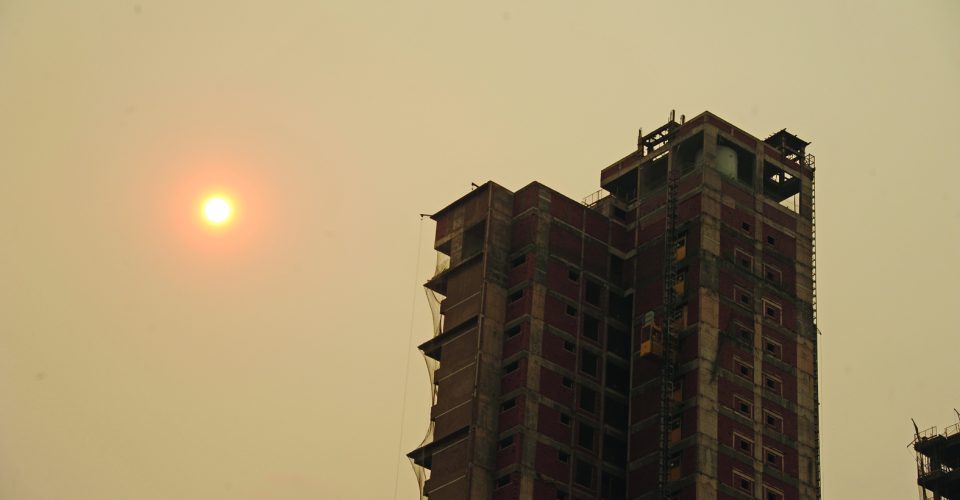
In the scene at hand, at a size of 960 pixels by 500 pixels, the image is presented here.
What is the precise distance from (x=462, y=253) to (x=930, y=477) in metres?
54.3

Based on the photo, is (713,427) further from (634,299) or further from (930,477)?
(930,477)

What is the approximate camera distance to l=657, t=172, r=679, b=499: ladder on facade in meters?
138

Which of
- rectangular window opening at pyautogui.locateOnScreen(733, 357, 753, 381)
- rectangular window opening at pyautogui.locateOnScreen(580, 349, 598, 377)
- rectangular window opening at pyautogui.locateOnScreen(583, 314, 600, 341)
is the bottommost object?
rectangular window opening at pyautogui.locateOnScreen(733, 357, 753, 381)

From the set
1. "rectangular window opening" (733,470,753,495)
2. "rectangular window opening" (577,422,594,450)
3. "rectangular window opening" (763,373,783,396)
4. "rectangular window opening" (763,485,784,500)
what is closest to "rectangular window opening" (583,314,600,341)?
"rectangular window opening" (577,422,594,450)

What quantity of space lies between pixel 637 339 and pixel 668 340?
5.39 m

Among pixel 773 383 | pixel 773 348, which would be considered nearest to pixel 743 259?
pixel 773 348

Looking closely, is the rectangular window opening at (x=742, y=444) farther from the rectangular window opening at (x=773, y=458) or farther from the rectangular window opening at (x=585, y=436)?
the rectangular window opening at (x=585, y=436)

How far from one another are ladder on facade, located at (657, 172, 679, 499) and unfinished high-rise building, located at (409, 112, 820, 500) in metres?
0.14

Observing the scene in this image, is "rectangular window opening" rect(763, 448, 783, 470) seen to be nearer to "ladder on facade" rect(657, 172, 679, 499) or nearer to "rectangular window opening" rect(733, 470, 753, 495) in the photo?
"rectangular window opening" rect(733, 470, 753, 495)

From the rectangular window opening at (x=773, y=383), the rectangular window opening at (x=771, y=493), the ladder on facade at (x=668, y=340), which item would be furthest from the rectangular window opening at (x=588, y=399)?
the rectangular window opening at (x=771, y=493)

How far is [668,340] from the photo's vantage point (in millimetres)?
143000

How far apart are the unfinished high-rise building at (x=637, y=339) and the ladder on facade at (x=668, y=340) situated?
141mm

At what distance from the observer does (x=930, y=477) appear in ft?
570

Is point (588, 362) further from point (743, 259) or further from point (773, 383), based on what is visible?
point (743, 259)
